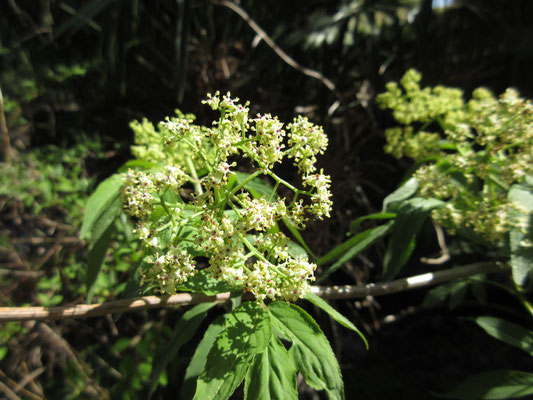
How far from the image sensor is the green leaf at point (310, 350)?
61 cm

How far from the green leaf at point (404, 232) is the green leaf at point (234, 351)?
0.44m

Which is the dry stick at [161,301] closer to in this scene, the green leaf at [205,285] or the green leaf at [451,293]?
the green leaf at [205,285]

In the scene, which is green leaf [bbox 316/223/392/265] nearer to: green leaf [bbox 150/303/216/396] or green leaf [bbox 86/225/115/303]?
green leaf [bbox 150/303/216/396]

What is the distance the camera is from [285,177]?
1195 mm

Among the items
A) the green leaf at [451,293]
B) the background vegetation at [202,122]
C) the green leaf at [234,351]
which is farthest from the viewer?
the background vegetation at [202,122]

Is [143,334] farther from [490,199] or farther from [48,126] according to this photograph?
[490,199]

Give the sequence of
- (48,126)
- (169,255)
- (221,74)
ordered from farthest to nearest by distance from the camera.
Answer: (48,126) < (221,74) < (169,255)

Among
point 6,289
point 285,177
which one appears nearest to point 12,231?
point 6,289

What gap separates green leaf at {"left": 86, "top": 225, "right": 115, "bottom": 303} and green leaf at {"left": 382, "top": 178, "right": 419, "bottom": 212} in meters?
0.77

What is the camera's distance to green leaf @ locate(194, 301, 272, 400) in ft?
1.97

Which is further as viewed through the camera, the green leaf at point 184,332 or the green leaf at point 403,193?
the green leaf at point 403,193

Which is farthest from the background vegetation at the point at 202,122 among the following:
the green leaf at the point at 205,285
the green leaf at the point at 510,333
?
the green leaf at the point at 205,285

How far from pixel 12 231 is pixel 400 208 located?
1966mm

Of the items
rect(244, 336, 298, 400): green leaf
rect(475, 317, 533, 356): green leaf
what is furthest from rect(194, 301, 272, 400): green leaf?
rect(475, 317, 533, 356): green leaf
